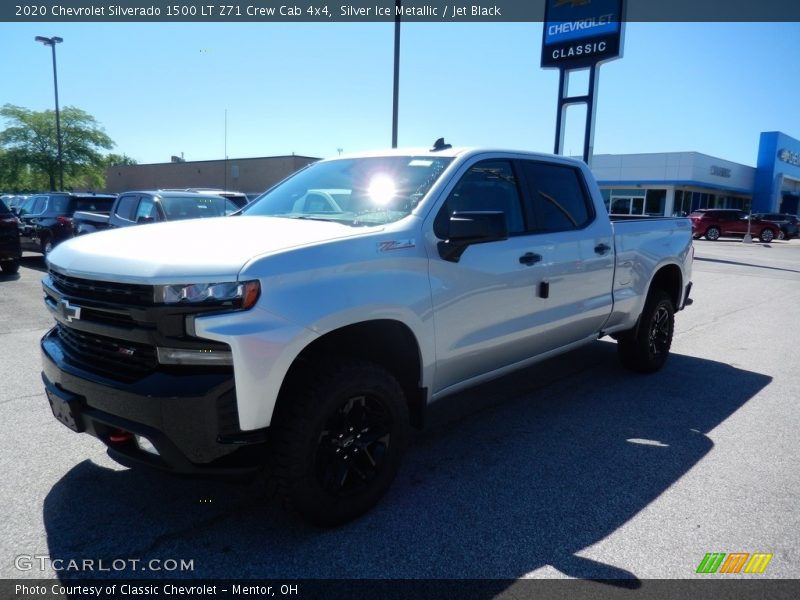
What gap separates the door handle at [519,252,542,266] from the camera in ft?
12.6

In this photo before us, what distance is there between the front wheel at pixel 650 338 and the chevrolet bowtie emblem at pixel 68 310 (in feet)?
15.3

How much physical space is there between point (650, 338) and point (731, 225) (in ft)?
99.0

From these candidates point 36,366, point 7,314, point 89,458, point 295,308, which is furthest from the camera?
point 7,314

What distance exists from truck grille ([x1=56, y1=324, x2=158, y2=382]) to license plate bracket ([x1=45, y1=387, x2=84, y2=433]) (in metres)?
0.15

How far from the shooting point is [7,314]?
788cm

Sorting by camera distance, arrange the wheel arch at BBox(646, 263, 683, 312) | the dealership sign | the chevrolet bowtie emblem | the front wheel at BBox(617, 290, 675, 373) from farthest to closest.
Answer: the dealership sign
the wheel arch at BBox(646, 263, 683, 312)
the front wheel at BBox(617, 290, 675, 373)
the chevrolet bowtie emblem

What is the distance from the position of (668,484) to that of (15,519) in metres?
3.56

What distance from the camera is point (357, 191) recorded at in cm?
370

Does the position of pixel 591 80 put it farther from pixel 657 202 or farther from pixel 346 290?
pixel 657 202

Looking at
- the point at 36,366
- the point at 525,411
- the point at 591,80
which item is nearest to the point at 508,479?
the point at 525,411

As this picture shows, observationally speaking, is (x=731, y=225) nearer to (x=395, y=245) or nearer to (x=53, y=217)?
(x=53, y=217)

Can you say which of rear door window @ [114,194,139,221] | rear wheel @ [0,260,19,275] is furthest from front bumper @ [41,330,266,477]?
rear wheel @ [0,260,19,275]

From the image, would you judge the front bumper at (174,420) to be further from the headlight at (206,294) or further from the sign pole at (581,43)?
the sign pole at (581,43)

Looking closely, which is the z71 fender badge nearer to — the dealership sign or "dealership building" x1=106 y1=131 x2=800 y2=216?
the dealership sign
